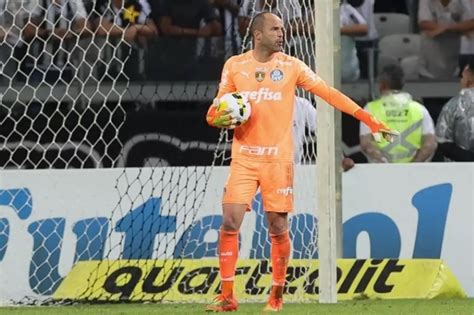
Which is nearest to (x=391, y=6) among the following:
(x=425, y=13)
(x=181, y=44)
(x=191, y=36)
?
(x=425, y=13)

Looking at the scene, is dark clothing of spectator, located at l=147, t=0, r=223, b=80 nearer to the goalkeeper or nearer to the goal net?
the goal net

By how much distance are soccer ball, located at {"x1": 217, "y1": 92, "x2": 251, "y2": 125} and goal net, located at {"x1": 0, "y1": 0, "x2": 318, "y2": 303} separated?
189 cm

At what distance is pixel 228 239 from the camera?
923 cm

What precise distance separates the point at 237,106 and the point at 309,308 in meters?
1.54

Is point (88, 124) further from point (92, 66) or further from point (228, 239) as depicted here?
point (228, 239)

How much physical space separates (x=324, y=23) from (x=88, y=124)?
3715 mm

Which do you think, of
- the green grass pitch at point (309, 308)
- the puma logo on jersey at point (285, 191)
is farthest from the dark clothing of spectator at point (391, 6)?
the puma logo on jersey at point (285, 191)

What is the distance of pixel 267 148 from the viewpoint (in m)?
9.30

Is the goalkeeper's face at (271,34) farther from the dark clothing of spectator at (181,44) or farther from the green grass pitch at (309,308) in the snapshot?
the dark clothing of spectator at (181,44)

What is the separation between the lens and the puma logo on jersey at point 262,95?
9312 millimetres

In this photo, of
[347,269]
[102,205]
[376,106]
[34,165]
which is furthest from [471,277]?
[34,165]

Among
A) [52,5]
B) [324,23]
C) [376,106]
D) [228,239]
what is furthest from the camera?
[376,106]

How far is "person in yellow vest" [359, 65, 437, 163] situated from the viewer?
13297 mm

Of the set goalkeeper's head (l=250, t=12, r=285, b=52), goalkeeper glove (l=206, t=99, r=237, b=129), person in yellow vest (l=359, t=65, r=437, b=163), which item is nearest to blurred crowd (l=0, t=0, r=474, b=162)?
person in yellow vest (l=359, t=65, r=437, b=163)
